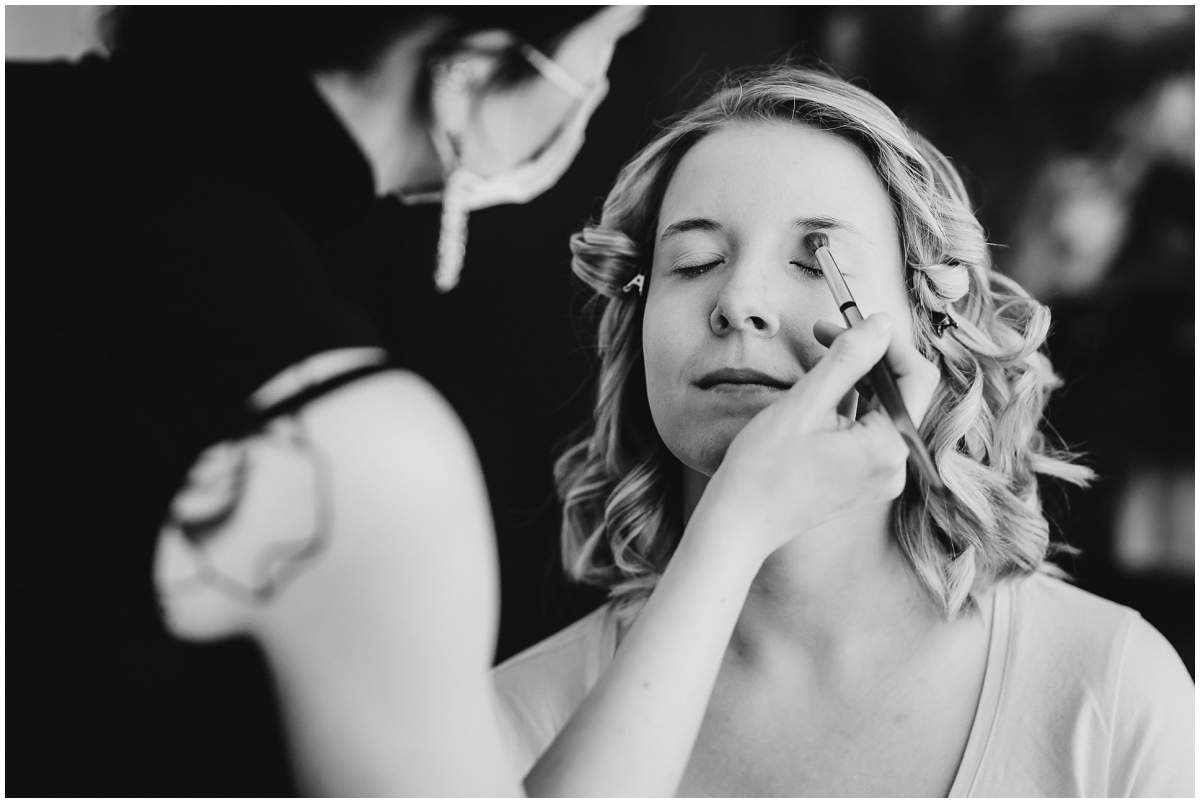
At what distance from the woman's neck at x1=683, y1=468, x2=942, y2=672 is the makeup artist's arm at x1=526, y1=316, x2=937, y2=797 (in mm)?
193

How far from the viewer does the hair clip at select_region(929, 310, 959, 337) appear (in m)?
0.87

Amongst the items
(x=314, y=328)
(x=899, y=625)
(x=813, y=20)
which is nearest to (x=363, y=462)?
(x=314, y=328)

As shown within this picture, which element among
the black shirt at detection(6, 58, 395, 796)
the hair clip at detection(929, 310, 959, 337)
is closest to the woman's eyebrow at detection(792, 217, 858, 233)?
the hair clip at detection(929, 310, 959, 337)

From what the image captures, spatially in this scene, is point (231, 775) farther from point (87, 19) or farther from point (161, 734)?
point (87, 19)

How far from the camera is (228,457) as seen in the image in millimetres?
617

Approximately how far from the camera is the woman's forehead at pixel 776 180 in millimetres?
812

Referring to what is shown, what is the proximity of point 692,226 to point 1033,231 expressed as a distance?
364mm

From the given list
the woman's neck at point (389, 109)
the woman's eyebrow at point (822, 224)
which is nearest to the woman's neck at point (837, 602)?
the woman's eyebrow at point (822, 224)

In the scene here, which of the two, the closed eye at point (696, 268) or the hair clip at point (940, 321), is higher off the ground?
the closed eye at point (696, 268)

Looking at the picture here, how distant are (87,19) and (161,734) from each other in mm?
546

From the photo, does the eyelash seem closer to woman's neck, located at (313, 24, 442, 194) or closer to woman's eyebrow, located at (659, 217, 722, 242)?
woman's eyebrow, located at (659, 217, 722, 242)

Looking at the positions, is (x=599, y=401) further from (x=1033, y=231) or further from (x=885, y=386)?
(x=1033, y=231)

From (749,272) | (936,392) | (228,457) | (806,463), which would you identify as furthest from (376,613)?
(936,392)

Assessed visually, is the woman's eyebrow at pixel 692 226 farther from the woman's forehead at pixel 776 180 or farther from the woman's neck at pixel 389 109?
the woman's neck at pixel 389 109
